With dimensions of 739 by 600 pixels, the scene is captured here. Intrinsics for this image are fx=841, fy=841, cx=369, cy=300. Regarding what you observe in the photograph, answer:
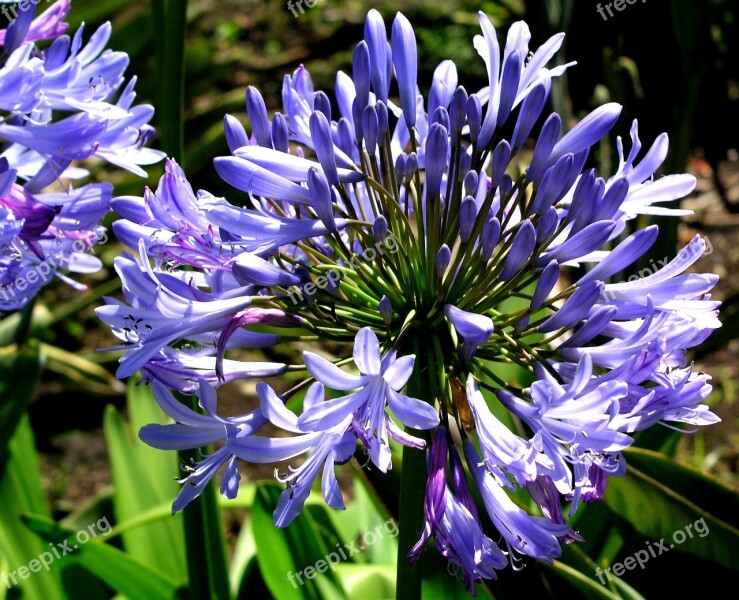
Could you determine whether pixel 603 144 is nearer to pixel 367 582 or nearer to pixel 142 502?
pixel 367 582

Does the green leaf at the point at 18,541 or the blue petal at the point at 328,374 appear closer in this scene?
the blue petal at the point at 328,374

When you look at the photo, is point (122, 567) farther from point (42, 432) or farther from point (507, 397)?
point (42, 432)

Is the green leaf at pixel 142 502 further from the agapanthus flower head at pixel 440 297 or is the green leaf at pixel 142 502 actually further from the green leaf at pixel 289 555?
the agapanthus flower head at pixel 440 297

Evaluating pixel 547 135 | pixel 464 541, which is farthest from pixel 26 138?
pixel 464 541

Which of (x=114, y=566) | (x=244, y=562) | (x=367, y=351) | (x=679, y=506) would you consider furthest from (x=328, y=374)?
(x=244, y=562)

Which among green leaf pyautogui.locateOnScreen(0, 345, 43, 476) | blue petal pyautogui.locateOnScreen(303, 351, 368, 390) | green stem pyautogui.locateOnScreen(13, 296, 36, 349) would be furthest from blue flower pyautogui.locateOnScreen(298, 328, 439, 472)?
green leaf pyautogui.locateOnScreen(0, 345, 43, 476)

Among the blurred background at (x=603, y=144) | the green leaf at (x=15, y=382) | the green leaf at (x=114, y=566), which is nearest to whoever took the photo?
the green leaf at (x=114, y=566)

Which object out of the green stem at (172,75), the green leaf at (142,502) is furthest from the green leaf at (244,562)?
the green stem at (172,75)
